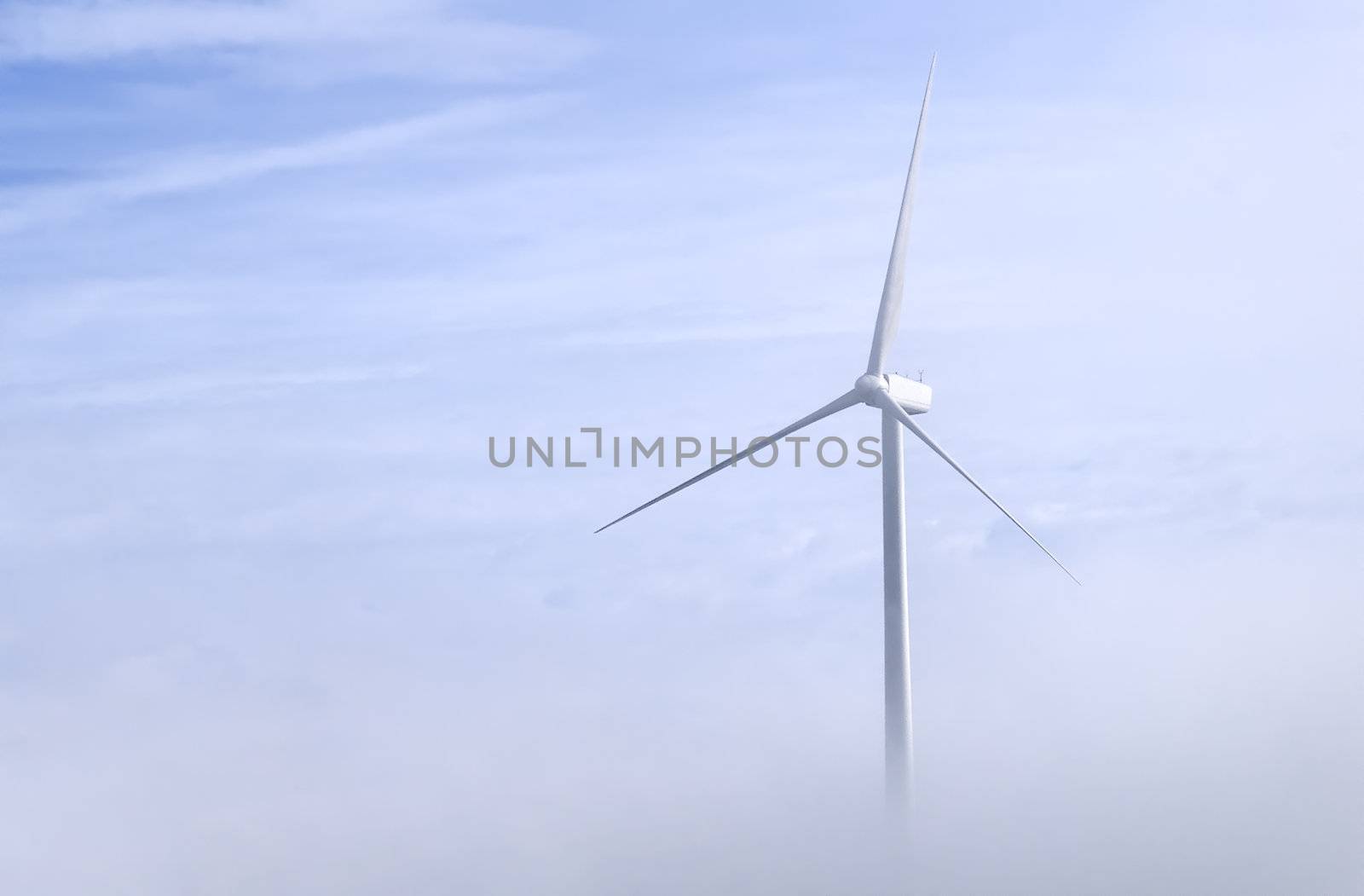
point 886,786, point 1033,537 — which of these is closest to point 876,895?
point 886,786

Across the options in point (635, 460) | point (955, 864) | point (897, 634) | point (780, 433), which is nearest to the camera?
point (897, 634)

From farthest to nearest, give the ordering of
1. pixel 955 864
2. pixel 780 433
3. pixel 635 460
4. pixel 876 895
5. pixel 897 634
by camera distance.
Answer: pixel 955 864
pixel 876 895
pixel 635 460
pixel 780 433
pixel 897 634

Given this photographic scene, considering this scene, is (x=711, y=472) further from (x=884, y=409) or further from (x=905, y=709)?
(x=905, y=709)
